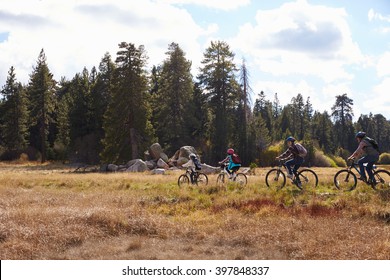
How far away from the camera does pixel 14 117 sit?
66.2 meters

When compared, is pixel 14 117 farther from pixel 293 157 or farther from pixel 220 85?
pixel 293 157

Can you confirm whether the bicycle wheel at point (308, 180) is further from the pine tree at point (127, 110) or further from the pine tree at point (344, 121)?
the pine tree at point (344, 121)

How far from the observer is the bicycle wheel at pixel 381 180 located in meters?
14.8

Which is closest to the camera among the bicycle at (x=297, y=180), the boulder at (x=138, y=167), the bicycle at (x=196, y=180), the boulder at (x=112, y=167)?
the bicycle at (x=297, y=180)

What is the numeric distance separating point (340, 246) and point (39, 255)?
701cm

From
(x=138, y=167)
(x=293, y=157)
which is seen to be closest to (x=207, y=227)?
(x=293, y=157)

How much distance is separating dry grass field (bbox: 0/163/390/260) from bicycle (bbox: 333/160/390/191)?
361 mm

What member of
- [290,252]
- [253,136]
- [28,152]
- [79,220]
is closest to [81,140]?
[28,152]

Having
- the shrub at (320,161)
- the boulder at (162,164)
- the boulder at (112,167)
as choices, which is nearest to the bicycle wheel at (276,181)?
the boulder at (162,164)

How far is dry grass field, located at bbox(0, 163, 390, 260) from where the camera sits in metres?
8.84

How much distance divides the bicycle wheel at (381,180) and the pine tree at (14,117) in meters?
62.3

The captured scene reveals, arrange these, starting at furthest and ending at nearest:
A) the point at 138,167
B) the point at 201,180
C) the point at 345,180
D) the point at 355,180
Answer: the point at 138,167, the point at 201,180, the point at 345,180, the point at 355,180

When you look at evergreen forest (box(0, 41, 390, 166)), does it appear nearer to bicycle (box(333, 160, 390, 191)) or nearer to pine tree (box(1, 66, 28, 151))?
pine tree (box(1, 66, 28, 151))

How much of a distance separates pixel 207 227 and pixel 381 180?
821cm
